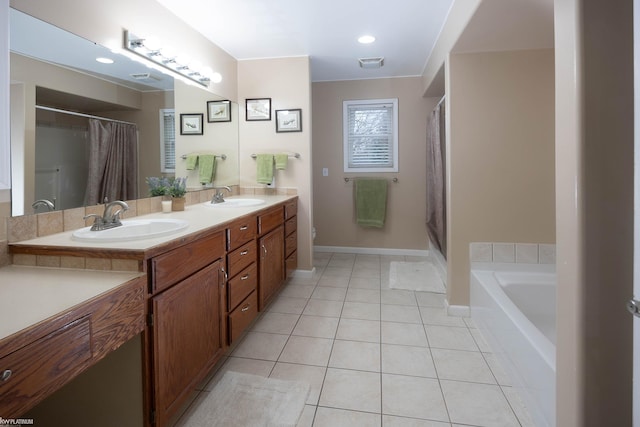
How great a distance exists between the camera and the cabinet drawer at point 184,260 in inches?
48.6

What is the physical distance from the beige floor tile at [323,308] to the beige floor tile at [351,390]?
0.73 metres

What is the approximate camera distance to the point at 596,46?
893 mm

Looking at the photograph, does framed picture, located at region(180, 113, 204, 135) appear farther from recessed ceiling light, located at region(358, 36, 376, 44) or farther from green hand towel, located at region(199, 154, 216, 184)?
recessed ceiling light, located at region(358, 36, 376, 44)

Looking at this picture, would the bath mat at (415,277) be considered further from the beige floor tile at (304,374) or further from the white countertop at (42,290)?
the white countertop at (42,290)

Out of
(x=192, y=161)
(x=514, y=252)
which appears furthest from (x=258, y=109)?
(x=514, y=252)

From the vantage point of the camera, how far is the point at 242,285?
200cm

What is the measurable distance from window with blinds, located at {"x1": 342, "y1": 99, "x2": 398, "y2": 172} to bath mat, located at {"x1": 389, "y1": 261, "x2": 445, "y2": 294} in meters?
1.21

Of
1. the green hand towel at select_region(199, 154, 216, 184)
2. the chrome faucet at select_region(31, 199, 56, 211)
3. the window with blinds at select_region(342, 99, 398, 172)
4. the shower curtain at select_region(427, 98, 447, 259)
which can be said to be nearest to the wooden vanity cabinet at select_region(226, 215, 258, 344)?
the chrome faucet at select_region(31, 199, 56, 211)

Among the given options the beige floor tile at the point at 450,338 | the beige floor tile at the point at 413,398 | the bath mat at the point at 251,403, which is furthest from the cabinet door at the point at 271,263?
the beige floor tile at the point at 450,338

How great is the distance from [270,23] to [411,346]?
2.47 m

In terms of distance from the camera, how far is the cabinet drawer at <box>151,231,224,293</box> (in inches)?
48.6

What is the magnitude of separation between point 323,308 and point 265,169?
1414 mm

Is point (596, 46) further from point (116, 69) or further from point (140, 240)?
point (116, 69)

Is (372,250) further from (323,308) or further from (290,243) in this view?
(323,308)
